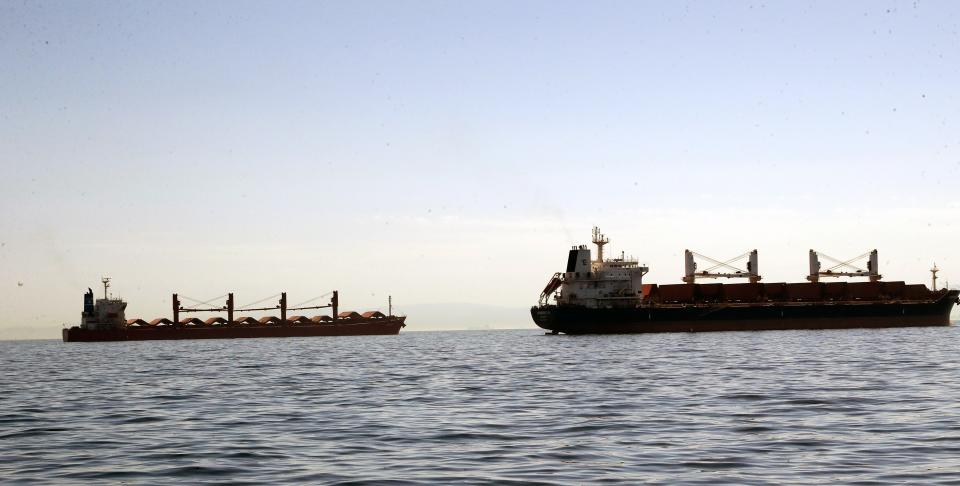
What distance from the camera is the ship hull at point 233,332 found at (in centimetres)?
13588

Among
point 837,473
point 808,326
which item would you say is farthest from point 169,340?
point 837,473

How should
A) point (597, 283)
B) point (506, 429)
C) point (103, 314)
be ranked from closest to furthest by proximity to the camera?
point (506, 429), point (597, 283), point (103, 314)

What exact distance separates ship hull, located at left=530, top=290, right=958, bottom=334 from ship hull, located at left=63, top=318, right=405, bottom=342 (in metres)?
58.8

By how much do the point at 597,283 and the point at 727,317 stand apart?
14576mm

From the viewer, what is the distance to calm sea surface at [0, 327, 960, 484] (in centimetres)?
1341

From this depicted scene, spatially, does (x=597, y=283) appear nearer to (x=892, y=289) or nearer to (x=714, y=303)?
(x=714, y=303)

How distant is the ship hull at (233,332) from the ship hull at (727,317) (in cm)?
5883

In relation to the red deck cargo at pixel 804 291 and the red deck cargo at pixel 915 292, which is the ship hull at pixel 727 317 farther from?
the red deck cargo at pixel 804 291

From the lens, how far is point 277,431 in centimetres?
1873

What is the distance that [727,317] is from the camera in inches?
3905

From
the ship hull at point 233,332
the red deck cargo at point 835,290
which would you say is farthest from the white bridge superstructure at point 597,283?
the ship hull at point 233,332

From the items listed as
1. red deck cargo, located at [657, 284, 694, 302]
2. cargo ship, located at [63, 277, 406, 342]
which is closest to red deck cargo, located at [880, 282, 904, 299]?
red deck cargo, located at [657, 284, 694, 302]

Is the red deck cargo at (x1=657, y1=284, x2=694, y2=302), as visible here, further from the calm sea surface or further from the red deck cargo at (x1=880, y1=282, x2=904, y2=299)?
the calm sea surface

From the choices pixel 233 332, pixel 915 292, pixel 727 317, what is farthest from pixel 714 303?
pixel 233 332
